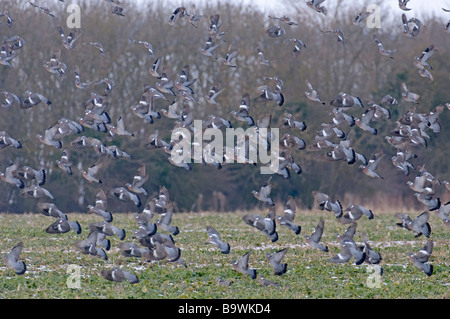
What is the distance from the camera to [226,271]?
1358cm

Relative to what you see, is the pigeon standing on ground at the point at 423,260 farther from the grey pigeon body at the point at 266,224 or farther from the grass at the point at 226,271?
the grey pigeon body at the point at 266,224

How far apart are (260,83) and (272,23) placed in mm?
2335

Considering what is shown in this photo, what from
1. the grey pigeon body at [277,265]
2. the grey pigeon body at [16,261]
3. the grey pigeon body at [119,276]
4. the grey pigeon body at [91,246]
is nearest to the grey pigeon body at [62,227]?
the grey pigeon body at [91,246]

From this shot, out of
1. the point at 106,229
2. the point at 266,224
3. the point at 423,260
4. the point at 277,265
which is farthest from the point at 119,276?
the point at 423,260

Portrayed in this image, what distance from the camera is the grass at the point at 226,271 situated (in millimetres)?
11680

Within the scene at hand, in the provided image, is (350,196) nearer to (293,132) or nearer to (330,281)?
(293,132)

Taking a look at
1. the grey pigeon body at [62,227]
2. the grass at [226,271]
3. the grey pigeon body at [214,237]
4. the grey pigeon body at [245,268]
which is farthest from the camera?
the grey pigeon body at [62,227]

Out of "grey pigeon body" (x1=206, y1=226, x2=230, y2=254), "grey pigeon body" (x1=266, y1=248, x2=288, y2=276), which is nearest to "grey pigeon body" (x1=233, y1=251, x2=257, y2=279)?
"grey pigeon body" (x1=266, y1=248, x2=288, y2=276)

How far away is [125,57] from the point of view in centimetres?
2916

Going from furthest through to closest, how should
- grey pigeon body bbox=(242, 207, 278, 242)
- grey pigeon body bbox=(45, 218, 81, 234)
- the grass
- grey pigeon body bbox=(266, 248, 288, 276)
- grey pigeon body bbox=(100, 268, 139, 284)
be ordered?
grey pigeon body bbox=(45, 218, 81, 234), grey pigeon body bbox=(242, 207, 278, 242), grey pigeon body bbox=(266, 248, 288, 276), grey pigeon body bbox=(100, 268, 139, 284), the grass

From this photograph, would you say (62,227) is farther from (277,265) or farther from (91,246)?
(277,265)

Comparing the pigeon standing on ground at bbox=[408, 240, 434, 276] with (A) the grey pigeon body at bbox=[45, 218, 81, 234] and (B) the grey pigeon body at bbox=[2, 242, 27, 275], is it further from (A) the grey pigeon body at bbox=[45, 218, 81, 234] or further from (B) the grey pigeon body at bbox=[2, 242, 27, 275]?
(B) the grey pigeon body at bbox=[2, 242, 27, 275]

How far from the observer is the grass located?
38.3 ft
